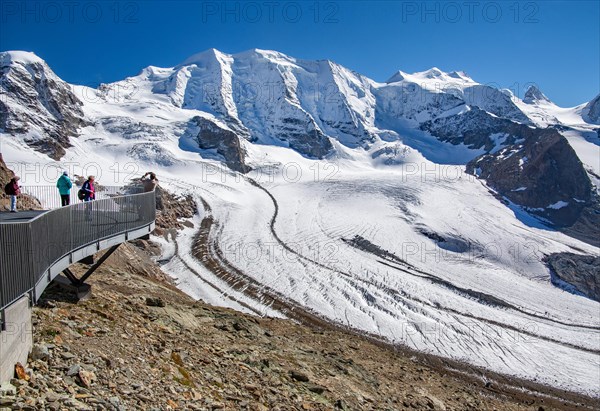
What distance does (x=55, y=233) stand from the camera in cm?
991

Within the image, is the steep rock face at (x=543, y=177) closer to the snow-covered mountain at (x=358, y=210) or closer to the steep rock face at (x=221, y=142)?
the snow-covered mountain at (x=358, y=210)

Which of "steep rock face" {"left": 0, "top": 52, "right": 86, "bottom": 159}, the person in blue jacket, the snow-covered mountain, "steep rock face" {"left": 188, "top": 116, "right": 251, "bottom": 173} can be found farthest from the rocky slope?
"steep rock face" {"left": 188, "top": 116, "right": 251, "bottom": 173}

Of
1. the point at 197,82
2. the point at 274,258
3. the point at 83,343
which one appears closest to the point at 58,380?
the point at 83,343

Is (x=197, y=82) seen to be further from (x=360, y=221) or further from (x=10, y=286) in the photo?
(x=10, y=286)

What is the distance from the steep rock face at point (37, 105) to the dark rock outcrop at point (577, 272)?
76.8 metres

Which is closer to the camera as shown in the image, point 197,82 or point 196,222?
point 196,222

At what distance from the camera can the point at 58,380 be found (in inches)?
302

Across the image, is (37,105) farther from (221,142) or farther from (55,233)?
(55,233)

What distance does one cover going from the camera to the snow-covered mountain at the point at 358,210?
3397cm

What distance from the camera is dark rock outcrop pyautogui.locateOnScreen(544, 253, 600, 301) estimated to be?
2216 inches

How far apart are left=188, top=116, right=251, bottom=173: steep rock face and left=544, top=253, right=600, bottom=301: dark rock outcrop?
2455 inches

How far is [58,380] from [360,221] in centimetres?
5781

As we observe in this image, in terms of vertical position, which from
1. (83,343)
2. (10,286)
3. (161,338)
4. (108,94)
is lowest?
(161,338)

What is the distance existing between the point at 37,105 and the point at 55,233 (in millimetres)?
93782
